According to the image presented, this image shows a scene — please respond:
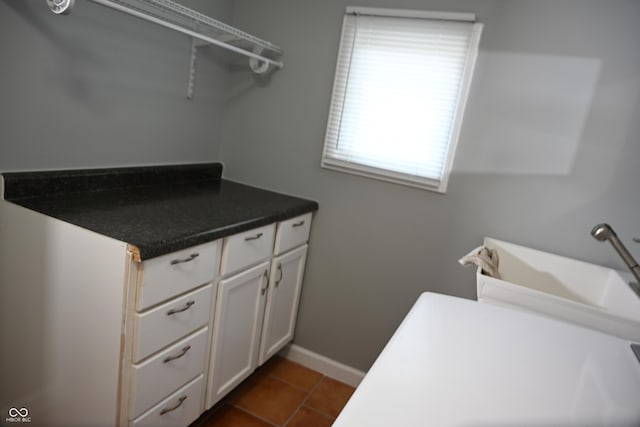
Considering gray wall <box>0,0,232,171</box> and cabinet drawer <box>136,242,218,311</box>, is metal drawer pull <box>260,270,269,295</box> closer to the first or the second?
cabinet drawer <box>136,242,218,311</box>

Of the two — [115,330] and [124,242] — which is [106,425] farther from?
[124,242]

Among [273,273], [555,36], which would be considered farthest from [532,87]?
[273,273]

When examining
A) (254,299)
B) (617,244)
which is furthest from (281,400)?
(617,244)

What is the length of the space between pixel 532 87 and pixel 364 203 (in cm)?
92

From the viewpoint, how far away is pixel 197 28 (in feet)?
6.43

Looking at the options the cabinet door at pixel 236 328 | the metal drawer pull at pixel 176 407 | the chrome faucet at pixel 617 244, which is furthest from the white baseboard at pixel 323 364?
the chrome faucet at pixel 617 244

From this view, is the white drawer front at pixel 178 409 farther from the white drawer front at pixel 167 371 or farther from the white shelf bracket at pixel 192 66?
the white shelf bracket at pixel 192 66

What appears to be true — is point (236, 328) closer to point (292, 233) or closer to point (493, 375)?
point (292, 233)

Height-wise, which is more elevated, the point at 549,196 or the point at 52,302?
the point at 549,196

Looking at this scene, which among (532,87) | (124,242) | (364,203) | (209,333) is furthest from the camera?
(364,203)

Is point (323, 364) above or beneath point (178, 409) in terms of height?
beneath

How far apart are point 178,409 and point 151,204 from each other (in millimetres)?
811

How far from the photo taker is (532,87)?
5.71 feet

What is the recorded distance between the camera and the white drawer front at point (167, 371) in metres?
1.31
